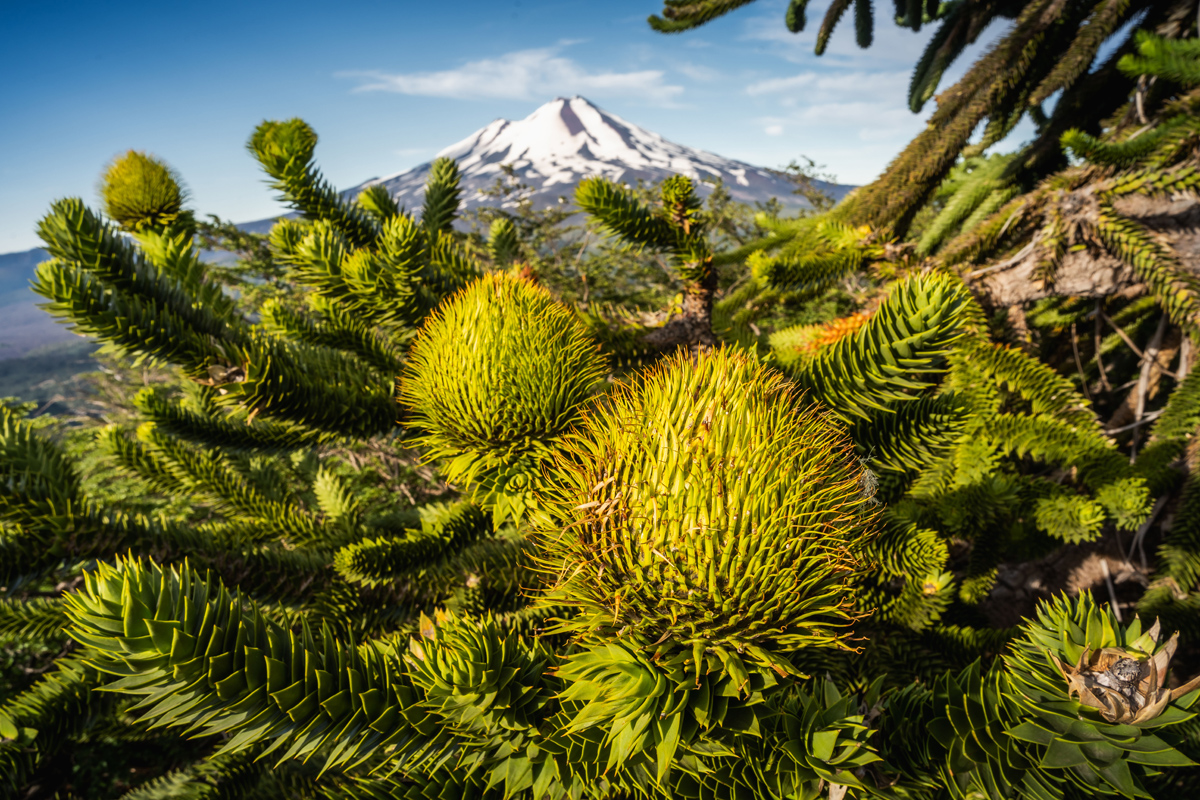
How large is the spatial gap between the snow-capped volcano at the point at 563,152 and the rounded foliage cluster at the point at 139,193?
114m

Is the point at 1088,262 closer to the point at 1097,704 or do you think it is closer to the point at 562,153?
the point at 1097,704

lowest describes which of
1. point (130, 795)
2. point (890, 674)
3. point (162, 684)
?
point (130, 795)

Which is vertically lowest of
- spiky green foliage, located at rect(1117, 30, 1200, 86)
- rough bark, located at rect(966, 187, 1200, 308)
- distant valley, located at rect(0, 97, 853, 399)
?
rough bark, located at rect(966, 187, 1200, 308)

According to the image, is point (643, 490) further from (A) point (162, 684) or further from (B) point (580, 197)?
(B) point (580, 197)

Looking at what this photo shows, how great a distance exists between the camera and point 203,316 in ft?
5.51

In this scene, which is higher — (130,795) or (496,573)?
(496,573)

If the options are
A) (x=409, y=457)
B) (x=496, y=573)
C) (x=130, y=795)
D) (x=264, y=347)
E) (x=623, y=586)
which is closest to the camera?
(x=623, y=586)

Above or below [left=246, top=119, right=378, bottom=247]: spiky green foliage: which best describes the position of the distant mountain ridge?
above

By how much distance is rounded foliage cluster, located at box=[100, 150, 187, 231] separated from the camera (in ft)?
6.95

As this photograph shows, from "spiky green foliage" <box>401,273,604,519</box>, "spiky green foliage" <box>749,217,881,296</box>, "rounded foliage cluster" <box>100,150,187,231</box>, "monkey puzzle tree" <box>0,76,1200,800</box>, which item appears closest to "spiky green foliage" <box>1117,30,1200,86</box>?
"spiky green foliage" <box>749,217,881,296</box>

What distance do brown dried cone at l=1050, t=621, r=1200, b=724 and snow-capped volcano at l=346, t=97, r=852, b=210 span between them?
116 m

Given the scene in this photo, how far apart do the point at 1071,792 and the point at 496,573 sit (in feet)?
4.48

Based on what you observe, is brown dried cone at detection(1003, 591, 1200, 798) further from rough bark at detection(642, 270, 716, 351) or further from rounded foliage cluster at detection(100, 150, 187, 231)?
rounded foliage cluster at detection(100, 150, 187, 231)

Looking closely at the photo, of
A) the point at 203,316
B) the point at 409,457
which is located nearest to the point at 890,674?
the point at 203,316
